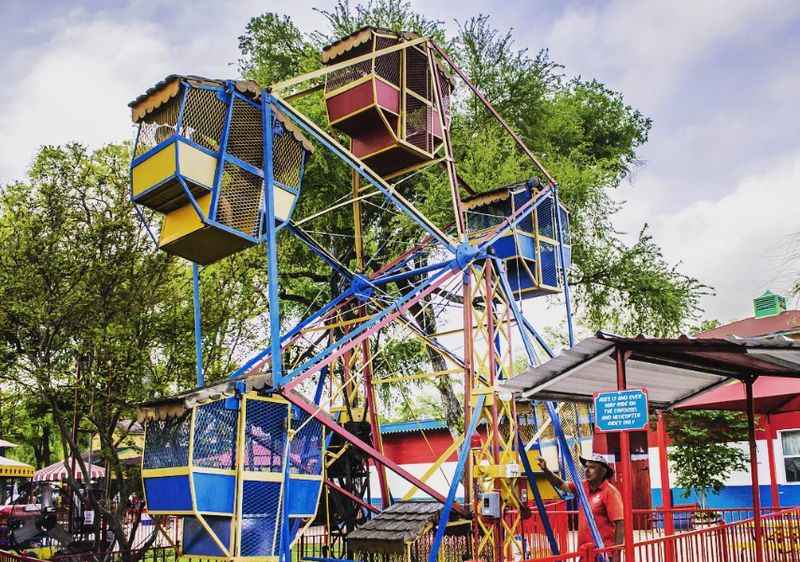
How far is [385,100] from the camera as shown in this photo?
49.2ft

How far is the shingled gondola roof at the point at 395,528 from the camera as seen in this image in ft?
40.1

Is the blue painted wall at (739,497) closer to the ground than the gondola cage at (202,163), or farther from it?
closer to the ground

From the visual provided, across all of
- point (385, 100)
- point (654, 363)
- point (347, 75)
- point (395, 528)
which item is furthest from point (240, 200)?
point (654, 363)

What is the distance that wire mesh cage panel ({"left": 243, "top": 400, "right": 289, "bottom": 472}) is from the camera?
10953 mm

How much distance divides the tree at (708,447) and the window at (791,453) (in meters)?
2.79

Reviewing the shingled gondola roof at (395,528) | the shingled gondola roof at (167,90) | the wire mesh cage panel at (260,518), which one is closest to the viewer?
the wire mesh cage panel at (260,518)

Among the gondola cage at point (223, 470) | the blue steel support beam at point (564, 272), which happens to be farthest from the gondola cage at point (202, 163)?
the blue steel support beam at point (564, 272)

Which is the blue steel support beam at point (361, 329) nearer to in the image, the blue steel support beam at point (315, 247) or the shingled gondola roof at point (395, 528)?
the blue steel support beam at point (315, 247)

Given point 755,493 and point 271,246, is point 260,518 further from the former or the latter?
point 755,493

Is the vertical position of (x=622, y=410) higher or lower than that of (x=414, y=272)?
lower

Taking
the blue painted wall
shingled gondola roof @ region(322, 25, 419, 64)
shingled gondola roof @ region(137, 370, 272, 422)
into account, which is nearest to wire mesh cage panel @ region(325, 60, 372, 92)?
shingled gondola roof @ region(322, 25, 419, 64)

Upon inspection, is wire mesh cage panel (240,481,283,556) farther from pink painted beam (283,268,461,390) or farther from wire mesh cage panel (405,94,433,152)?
wire mesh cage panel (405,94,433,152)

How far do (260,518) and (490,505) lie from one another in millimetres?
4079

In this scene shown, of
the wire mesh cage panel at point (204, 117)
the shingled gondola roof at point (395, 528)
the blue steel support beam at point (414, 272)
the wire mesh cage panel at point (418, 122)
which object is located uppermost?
the wire mesh cage panel at point (418, 122)
